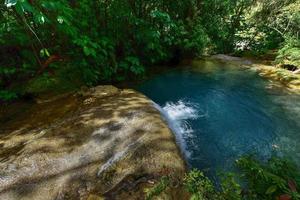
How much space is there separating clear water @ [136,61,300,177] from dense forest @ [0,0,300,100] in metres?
1.13

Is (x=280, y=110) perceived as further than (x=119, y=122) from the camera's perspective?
Yes

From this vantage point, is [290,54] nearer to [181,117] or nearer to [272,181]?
[181,117]

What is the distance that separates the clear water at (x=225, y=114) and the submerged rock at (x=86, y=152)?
2.70 ft

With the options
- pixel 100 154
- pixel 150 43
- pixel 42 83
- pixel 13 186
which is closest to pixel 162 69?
pixel 150 43

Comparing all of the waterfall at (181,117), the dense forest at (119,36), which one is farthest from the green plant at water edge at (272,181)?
the dense forest at (119,36)

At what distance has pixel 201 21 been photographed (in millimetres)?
9945

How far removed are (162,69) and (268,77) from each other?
3.24m

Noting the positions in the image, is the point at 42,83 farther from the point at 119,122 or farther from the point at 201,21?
the point at 201,21

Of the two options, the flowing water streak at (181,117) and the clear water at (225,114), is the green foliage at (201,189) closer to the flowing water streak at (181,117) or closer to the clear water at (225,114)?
the clear water at (225,114)

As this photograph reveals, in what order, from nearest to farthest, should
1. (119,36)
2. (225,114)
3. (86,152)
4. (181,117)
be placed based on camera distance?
(86,152) → (181,117) → (225,114) → (119,36)

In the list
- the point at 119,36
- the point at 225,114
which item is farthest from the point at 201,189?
the point at 119,36

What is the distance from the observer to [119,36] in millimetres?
7137

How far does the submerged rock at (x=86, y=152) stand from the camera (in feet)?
8.60

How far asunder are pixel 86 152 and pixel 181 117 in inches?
100
